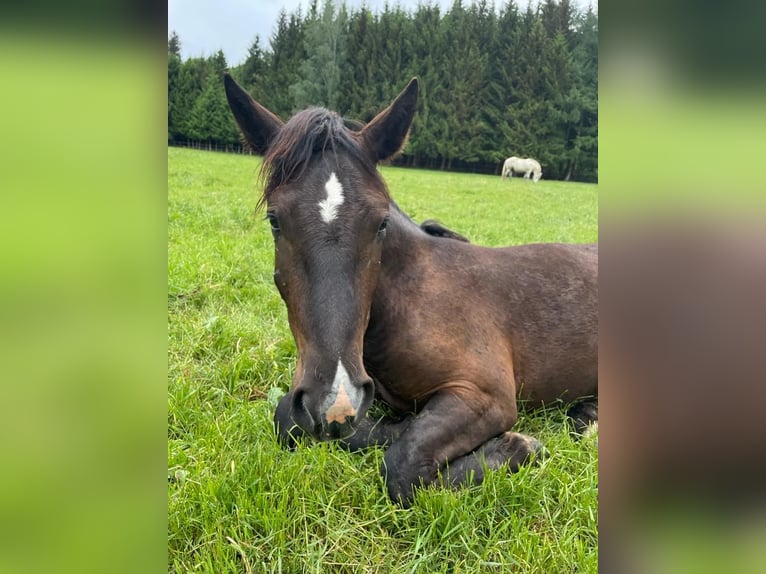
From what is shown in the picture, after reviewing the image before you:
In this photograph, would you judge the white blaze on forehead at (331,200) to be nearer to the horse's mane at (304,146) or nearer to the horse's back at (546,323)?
the horse's mane at (304,146)

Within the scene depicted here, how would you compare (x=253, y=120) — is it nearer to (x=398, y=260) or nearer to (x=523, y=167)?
(x=398, y=260)

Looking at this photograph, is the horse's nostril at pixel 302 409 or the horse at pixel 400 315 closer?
the horse's nostril at pixel 302 409

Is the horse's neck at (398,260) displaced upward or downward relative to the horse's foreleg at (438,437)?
upward

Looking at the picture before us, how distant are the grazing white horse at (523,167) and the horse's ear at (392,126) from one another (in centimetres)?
2313

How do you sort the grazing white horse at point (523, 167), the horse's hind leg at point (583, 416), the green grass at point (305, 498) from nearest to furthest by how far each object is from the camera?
the green grass at point (305, 498) → the horse's hind leg at point (583, 416) → the grazing white horse at point (523, 167)

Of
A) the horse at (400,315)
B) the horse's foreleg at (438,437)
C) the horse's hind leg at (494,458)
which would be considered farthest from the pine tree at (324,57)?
the horse's hind leg at (494,458)

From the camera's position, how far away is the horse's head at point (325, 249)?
Answer: 2215 mm

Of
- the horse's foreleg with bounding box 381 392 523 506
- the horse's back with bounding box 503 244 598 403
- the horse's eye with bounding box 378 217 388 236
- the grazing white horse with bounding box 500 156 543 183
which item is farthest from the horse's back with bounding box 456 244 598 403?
the grazing white horse with bounding box 500 156 543 183
